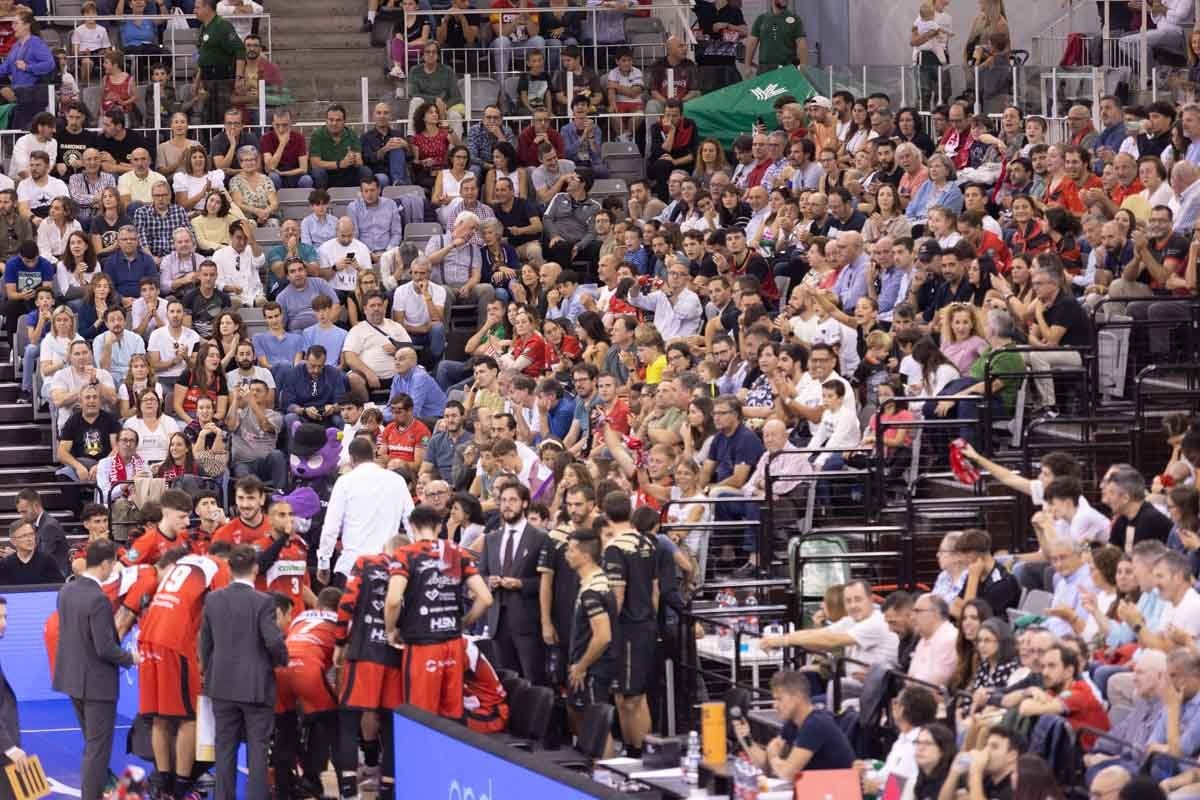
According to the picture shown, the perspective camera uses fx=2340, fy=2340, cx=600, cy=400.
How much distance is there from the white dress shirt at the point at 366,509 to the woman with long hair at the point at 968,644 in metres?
5.21

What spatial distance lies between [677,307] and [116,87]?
26.9 feet

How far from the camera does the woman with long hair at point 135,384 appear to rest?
66.5 ft

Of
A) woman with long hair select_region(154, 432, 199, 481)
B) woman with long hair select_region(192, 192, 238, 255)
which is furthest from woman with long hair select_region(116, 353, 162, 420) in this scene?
woman with long hair select_region(192, 192, 238, 255)

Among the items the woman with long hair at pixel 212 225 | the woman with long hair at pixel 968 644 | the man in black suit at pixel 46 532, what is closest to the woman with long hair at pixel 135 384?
the man in black suit at pixel 46 532

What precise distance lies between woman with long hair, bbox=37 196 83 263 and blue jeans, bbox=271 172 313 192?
2470 millimetres

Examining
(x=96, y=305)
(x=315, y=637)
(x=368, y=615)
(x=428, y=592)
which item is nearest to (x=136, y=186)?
(x=96, y=305)

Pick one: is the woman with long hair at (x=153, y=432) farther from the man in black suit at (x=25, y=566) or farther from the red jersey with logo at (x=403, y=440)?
the red jersey with logo at (x=403, y=440)

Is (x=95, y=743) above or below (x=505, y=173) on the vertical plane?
below

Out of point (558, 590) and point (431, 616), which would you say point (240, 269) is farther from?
point (431, 616)

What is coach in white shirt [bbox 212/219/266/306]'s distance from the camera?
22.1 meters

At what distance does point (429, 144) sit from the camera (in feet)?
80.3

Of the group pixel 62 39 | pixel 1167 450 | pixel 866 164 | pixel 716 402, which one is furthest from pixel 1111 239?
pixel 62 39

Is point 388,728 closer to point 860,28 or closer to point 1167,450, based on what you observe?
point 1167,450

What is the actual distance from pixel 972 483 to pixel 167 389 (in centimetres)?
838
